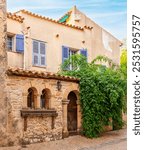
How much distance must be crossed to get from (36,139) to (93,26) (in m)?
11.5

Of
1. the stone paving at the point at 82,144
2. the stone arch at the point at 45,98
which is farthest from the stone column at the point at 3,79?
the stone arch at the point at 45,98

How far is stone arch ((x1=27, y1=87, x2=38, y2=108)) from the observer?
12.2m

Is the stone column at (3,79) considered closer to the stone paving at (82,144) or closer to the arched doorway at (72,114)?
the stone paving at (82,144)

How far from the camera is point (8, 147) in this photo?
34.6ft

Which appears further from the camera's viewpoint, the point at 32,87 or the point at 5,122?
the point at 32,87

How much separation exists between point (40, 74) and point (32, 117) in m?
1.65

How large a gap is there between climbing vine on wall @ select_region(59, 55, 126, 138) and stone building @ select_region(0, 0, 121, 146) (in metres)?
0.39

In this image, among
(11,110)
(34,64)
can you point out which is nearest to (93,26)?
(34,64)

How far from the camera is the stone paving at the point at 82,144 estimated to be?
11094 millimetres

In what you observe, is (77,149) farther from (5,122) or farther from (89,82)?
(89,82)

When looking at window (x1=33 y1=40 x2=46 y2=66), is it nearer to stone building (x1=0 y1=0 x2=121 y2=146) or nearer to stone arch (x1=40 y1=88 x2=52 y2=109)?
stone building (x1=0 y1=0 x2=121 y2=146)

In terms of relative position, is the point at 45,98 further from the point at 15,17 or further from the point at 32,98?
the point at 15,17

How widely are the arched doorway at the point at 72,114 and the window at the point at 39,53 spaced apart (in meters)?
4.01

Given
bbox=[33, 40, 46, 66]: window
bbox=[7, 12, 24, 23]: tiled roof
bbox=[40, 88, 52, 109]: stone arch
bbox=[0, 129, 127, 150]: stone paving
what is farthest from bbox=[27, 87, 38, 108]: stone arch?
bbox=[33, 40, 46, 66]: window
